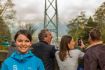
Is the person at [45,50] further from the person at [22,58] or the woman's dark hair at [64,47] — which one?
the person at [22,58]

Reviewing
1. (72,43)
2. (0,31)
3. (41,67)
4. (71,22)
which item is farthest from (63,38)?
Answer: (71,22)

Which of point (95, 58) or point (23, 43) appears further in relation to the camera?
point (95, 58)

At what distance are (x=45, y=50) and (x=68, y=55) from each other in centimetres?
49

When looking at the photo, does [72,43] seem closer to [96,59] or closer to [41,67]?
[96,59]

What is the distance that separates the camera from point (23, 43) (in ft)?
12.6

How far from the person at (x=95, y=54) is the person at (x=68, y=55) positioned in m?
0.41

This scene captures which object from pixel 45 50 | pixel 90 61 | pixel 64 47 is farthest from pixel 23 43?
pixel 45 50

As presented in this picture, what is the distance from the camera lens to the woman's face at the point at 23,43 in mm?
3807

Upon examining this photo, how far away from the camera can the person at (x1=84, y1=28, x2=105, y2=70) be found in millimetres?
5797

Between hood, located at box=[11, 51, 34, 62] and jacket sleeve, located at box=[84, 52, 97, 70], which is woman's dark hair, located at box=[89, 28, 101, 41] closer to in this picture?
jacket sleeve, located at box=[84, 52, 97, 70]

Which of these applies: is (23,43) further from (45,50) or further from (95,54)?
(45,50)

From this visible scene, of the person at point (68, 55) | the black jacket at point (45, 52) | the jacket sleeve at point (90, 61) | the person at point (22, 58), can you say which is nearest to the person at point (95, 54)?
the jacket sleeve at point (90, 61)

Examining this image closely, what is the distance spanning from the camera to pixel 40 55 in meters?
6.69

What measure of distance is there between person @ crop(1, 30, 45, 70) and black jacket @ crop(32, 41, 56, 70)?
2.76 metres
